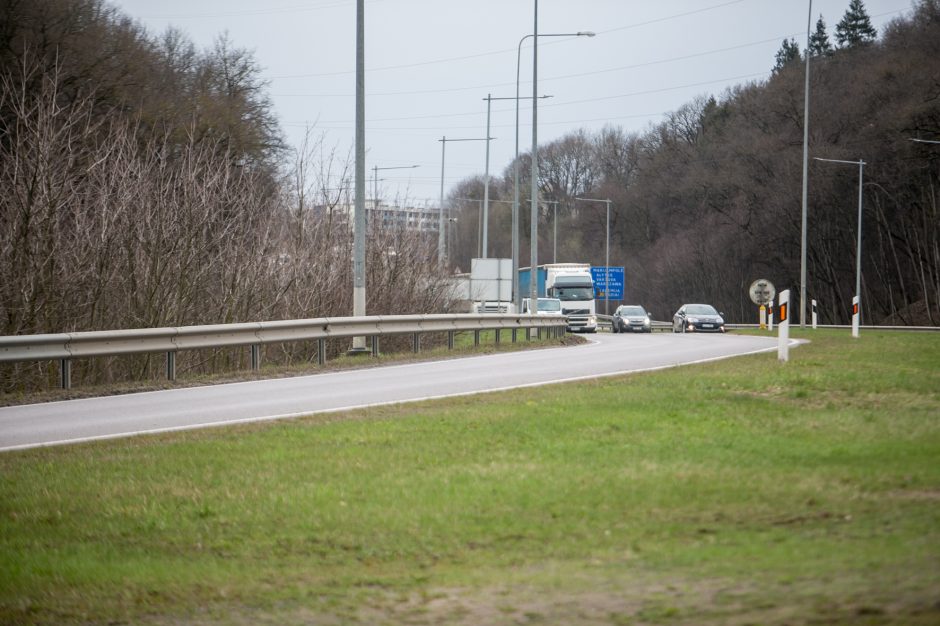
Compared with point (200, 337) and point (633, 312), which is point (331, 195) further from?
point (633, 312)

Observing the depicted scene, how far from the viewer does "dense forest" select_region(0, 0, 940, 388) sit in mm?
22078

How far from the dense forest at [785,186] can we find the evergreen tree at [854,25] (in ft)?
0.45

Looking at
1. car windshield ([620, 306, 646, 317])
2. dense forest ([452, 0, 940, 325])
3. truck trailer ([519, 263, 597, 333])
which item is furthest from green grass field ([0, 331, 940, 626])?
dense forest ([452, 0, 940, 325])

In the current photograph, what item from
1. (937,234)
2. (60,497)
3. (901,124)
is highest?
(901,124)

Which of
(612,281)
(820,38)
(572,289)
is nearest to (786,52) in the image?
(820,38)

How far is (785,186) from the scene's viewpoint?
71250mm

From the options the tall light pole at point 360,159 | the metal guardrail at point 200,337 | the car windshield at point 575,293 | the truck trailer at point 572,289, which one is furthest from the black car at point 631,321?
the tall light pole at point 360,159

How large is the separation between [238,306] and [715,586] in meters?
21.1

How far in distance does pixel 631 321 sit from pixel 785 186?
24.4m

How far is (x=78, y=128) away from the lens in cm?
3556

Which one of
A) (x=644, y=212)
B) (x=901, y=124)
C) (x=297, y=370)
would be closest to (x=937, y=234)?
(x=901, y=124)

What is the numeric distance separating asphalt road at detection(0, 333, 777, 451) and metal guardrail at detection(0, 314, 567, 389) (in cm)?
117

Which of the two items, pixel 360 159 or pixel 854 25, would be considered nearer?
pixel 360 159

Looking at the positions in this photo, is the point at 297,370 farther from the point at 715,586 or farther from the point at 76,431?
the point at 715,586
